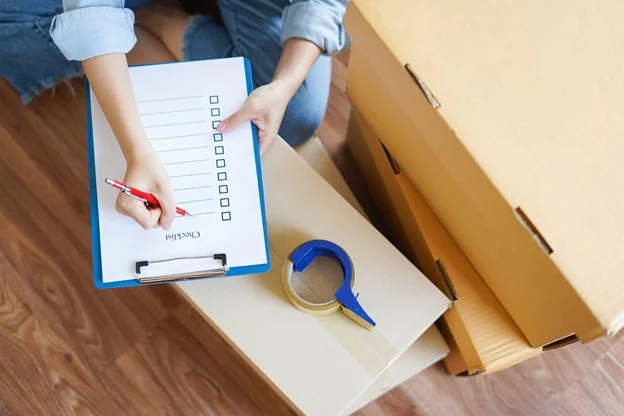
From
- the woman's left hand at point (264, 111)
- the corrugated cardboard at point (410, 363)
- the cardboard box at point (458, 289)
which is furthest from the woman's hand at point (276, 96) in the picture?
the corrugated cardboard at point (410, 363)

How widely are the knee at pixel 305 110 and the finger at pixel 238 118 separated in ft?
0.67

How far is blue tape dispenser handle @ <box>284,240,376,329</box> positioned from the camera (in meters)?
0.60

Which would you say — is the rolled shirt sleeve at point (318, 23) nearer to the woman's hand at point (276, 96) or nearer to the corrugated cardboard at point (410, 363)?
the woman's hand at point (276, 96)

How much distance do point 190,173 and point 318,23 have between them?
23 centimetres

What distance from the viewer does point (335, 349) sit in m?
0.60

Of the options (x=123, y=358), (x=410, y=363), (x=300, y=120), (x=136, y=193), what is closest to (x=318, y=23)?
(x=300, y=120)

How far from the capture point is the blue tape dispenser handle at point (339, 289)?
1.95 ft

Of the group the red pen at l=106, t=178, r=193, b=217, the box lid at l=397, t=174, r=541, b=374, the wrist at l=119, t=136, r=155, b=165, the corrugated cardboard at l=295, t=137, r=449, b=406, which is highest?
the wrist at l=119, t=136, r=155, b=165

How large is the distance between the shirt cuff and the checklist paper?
0.05 m

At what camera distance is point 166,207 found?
0.55 meters

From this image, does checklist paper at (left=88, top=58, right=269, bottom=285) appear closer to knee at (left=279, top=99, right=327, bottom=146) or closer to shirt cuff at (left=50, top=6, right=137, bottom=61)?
shirt cuff at (left=50, top=6, right=137, bottom=61)

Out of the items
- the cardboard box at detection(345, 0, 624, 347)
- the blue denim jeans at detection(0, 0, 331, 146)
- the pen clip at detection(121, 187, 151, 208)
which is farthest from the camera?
the blue denim jeans at detection(0, 0, 331, 146)

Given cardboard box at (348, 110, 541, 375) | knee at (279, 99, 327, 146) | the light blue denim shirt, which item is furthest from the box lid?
the light blue denim shirt

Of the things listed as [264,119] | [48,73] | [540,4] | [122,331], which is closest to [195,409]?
[122,331]
